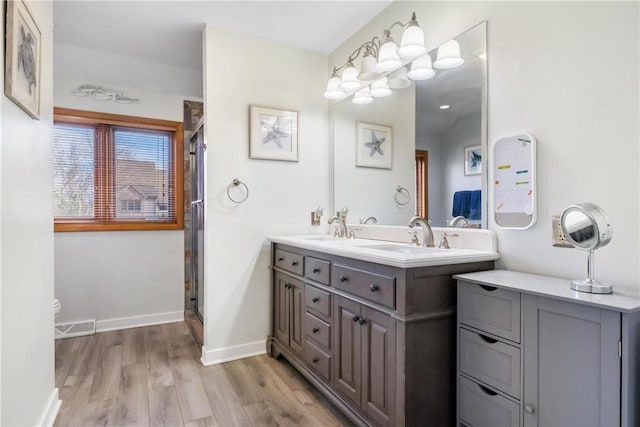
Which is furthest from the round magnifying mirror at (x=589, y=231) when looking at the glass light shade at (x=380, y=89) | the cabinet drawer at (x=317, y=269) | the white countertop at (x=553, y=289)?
the glass light shade at (x=380, y=89)

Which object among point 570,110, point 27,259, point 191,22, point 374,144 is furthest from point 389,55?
point 27,259

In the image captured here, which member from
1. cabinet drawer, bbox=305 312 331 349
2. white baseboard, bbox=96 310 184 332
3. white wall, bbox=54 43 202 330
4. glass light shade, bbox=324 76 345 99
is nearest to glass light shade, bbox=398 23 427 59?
glass light shade, bbox=324 76 345 99

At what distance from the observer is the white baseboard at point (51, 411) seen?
1653 mm

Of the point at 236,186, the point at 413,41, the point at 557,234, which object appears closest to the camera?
the point at 557,234

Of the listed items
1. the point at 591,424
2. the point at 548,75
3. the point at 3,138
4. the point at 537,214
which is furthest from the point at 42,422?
the point at 548,75

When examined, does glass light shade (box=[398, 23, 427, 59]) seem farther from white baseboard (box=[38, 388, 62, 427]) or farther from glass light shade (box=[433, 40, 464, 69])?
white baseboard (box=[38, 388, 62, 427])

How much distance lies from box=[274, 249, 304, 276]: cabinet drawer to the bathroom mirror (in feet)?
2.02

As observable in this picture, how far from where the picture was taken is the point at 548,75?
4.86 feet

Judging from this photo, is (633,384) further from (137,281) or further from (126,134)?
(126,134)

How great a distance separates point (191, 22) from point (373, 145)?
157 cm

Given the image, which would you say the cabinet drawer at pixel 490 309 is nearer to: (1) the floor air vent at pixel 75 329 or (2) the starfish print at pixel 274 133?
(2) the starfish print at pixel 274 133

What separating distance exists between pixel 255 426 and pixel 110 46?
118 inches

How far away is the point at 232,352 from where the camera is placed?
8.44ft

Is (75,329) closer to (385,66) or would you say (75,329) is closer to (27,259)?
(27,259)
